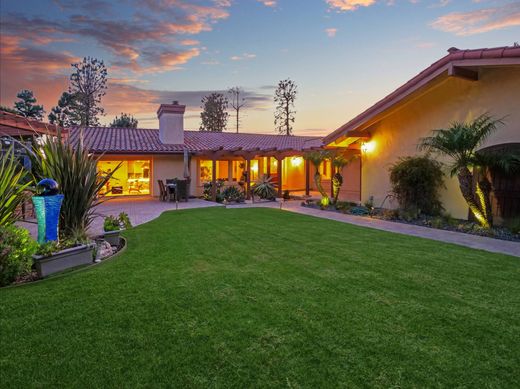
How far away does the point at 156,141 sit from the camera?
20234mm

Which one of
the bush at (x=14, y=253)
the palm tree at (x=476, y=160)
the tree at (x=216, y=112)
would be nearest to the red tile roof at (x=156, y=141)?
the palm tree at (x=476, y=160)

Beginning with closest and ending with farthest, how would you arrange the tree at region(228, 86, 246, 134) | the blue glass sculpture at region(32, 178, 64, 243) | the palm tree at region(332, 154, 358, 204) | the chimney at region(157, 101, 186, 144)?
1. the blue glass sculpture at region(32, 178, 64, 243)
2. the palm tree at region(332, 154, 358, 204)
3. the chimney at region(157, 101, 186, 144)
4. the tree at region(228, 86, 246, 134)

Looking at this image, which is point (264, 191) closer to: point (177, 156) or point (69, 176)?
point (177, 156)

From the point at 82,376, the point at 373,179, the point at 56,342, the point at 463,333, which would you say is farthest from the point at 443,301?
the point at 373,179

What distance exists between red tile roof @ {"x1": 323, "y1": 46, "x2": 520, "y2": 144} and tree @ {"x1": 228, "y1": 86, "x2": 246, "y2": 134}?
3031cm

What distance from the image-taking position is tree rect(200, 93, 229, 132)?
44125 mm

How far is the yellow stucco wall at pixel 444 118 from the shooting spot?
352 inches

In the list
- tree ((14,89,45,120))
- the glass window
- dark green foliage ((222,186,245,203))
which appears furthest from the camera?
tree ((14,89,45,120))

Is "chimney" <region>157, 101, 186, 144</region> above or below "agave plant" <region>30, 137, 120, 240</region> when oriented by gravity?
above

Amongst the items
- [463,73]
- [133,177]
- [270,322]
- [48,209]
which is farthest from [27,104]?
[270,322]

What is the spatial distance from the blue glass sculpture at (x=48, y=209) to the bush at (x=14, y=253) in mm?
364

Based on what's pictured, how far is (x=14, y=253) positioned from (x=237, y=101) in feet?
126

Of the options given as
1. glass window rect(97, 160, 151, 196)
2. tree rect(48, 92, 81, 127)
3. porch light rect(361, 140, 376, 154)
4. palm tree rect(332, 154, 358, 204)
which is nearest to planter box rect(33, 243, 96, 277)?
palm tree rect(332, 154, 358, 204)

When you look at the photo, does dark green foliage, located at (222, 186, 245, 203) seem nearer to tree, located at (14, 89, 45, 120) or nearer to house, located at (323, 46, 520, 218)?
house, located at (323, 46, 520, 218)
